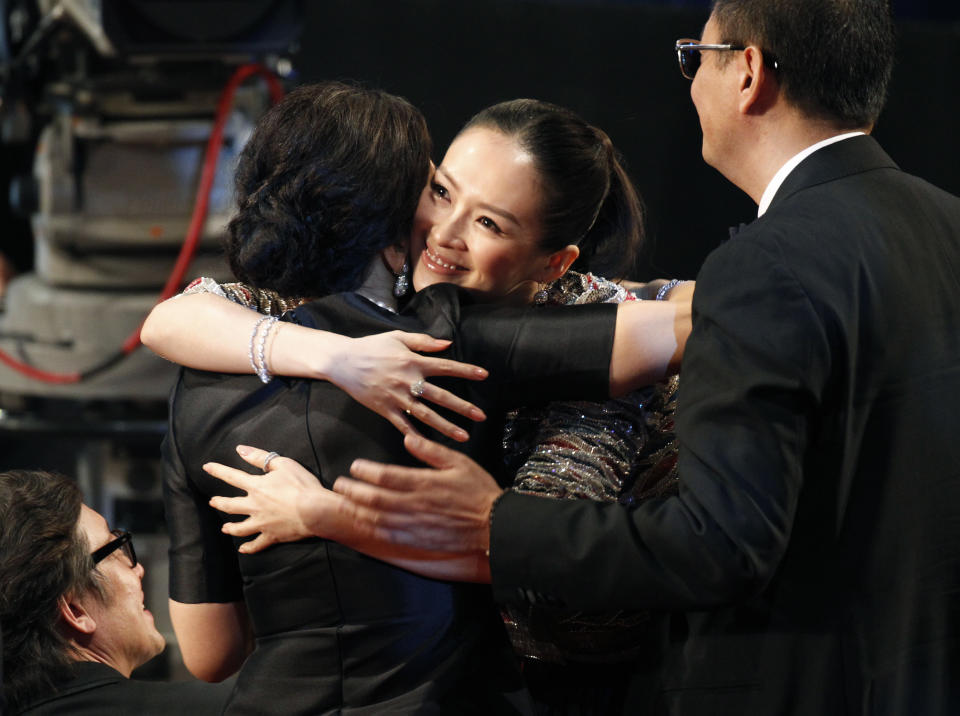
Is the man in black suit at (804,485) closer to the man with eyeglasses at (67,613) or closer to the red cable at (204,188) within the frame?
the man with eyeglasses at (67,613)

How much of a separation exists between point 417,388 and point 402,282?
0.32 m

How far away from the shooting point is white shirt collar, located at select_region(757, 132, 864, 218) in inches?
56.6

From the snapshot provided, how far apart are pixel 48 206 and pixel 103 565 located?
198 centimetres

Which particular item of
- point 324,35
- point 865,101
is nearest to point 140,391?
point 324,35

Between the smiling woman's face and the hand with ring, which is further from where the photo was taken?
the smiling woman's face

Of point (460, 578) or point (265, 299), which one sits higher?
point (265, 299)

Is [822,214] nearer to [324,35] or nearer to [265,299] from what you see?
[265,299]

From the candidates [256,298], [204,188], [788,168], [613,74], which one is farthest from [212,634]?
[613,74]

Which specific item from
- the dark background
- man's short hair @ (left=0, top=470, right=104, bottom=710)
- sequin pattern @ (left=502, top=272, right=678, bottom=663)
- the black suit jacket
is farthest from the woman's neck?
the dark background

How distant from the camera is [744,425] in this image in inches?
48.6

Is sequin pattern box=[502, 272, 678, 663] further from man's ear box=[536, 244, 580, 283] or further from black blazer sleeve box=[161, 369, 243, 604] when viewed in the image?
black blazer sleeve box=[161, 369, 243, 604]

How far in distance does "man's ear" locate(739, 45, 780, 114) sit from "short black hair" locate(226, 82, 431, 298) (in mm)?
431

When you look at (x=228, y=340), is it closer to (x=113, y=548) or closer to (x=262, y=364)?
(x=262, y=364)

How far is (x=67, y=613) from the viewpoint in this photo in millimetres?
1921
